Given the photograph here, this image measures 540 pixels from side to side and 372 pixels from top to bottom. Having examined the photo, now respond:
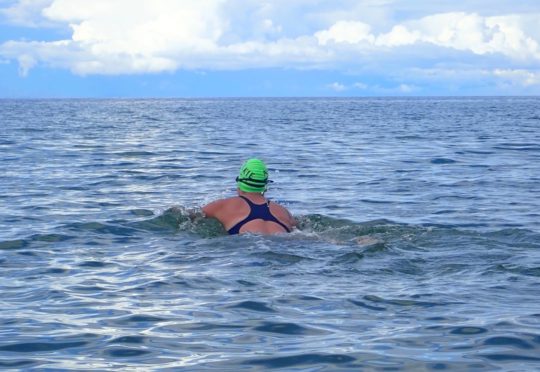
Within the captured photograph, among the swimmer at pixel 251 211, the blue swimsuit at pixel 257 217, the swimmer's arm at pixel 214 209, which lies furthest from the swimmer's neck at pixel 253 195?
the swimmer's arm at pixel 214 209

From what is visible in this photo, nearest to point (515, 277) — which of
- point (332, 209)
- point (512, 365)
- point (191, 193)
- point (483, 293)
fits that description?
point (483, 293)

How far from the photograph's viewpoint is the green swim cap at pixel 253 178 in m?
12.8

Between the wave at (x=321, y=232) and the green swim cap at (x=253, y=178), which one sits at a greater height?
the green swim cap at (x=253, y=178)

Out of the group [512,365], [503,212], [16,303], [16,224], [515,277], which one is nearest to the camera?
[512,365]

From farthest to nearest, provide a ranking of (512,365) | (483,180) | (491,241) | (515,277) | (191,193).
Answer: (483,180), (191,193), (491,241), (515,277), (512,365)

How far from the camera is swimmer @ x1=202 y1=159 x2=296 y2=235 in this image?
12414mm

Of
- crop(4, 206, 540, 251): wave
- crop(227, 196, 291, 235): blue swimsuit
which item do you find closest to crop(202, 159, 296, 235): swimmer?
crop(227, 196, 291, 235): blue swimsuit

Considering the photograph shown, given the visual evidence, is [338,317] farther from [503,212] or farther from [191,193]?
[191,193]

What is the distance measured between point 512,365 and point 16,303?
4922 mm

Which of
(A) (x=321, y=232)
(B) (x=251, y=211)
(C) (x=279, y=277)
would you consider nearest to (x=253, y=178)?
(B) (x=251, y=211)

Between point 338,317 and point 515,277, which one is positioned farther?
point 515,277

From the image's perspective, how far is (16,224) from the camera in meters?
13.8

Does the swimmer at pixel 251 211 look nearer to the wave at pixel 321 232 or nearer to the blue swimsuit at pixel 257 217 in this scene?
the blue swimsuit at pixel 257 217

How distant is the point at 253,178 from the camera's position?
1283 cm
